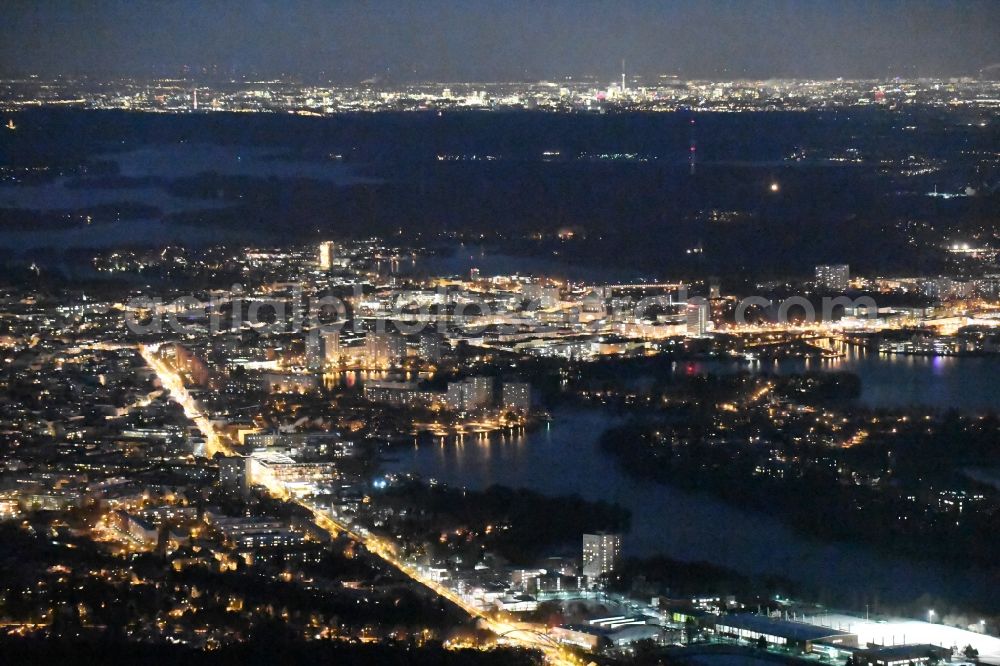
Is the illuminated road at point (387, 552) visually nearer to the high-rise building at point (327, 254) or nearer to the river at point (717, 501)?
the river at point (717, 501)

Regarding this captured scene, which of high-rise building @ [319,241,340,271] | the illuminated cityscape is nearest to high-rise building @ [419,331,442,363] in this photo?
the illuminated cityscape

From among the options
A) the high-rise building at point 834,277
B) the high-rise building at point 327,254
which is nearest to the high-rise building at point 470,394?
the high-rise building at point 834,277

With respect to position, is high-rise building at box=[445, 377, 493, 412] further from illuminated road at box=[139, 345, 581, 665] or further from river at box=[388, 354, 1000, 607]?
illuminated road at box=[139, 345, 581, 665]

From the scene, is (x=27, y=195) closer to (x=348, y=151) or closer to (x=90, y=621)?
(x=348, y=151)

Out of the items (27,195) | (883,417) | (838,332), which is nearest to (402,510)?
(883,417)

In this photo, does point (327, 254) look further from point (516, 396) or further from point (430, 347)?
point (516, 396)
